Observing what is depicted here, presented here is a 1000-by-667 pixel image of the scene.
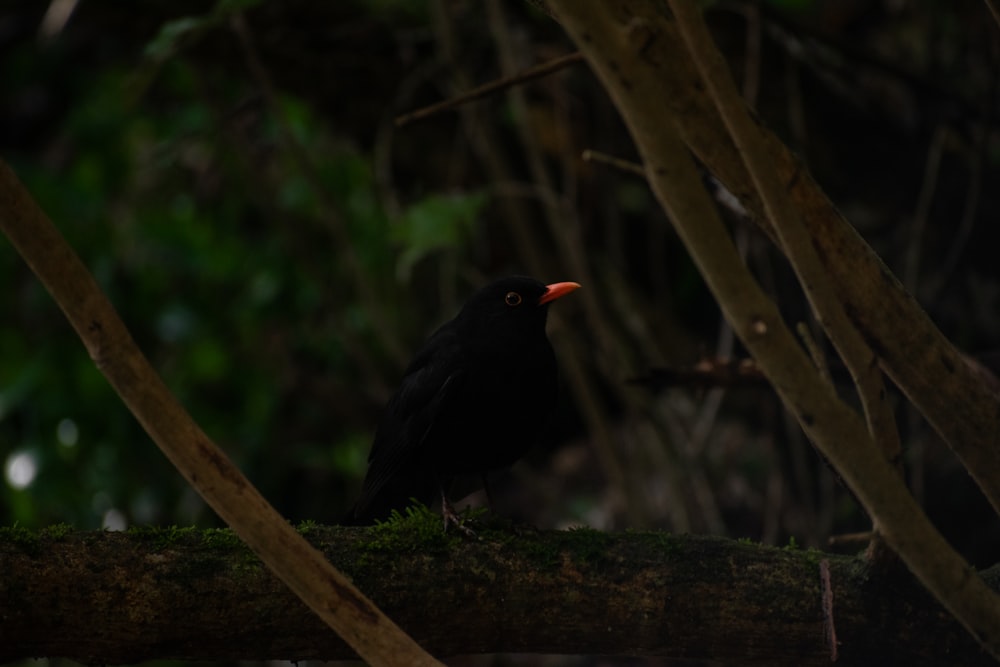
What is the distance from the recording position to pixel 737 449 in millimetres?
6805

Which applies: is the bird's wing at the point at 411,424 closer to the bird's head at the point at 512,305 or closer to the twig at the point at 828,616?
the bird's head at the point at 512,305

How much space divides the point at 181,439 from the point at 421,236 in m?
2.81

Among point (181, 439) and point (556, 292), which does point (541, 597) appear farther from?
point (556, 292)

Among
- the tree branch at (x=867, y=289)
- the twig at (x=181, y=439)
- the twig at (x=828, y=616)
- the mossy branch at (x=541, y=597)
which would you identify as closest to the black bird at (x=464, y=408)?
the mossy branch at (x=541, y=597)

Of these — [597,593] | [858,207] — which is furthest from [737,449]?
[597,593]

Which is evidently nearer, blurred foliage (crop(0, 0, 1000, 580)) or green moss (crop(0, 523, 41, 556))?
green moss (crop(0, 523, 41, 556))

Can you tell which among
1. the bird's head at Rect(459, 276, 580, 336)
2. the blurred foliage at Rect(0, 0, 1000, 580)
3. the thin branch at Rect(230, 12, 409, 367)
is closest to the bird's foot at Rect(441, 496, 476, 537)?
the bird's head at Rect(459, 276, 580, 336)

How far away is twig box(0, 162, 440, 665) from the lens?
174 cm

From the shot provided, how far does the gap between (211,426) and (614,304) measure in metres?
2.28

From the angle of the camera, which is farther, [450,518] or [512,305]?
[512,305]

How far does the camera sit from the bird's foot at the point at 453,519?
116 inches

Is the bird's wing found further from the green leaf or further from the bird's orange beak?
the green leaf

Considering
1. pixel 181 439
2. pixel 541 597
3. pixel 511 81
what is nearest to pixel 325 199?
pixel 511 81

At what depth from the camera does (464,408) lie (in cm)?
362
